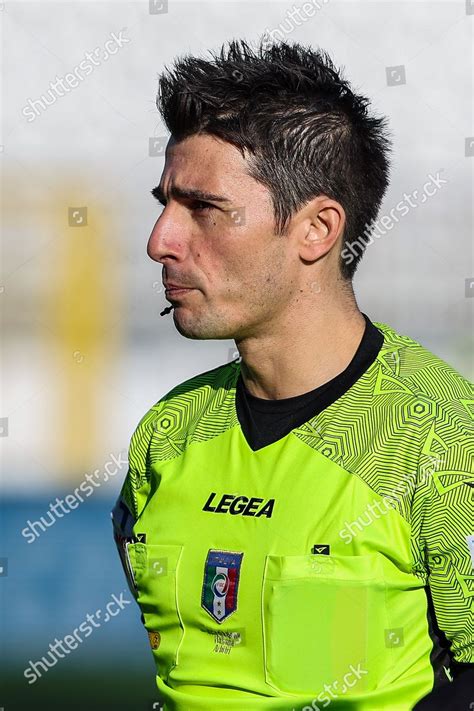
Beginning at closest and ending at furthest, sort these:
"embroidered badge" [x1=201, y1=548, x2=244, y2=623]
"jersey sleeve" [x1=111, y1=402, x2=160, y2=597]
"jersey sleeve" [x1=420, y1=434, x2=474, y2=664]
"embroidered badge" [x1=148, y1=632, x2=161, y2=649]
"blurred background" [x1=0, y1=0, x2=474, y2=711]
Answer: "jersey sleeve" [x1=420, y1=434, x2=474, y2=664] < "embroidered badge" [x1=201, y1=548, x2=244, y2=623] < "embroidered badge" [x1=148, y1=632, x2=161, y2=649] < "jersey sleeve" [x1=111, y1=402, x2=160, y2=597] < "blurred background" [x1=0, y1=0, x2=474, y2=711]

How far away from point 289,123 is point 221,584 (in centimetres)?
79

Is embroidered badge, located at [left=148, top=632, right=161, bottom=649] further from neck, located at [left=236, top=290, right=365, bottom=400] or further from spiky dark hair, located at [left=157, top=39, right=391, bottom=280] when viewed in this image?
spiky dark hair, located at [left=157, top=39, right=391, bottom=280]

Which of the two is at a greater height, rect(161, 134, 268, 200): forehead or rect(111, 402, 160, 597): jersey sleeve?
rect(161, 134, 268, 200): forehead

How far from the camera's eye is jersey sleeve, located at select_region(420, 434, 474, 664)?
1461 millimetres

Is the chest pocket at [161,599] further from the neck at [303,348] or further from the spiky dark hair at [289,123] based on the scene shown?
the spiky dark hair at [289,123]

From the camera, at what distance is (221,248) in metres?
1.68

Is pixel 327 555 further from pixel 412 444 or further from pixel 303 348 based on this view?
pixel 303 348

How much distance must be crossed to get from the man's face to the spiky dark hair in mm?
33

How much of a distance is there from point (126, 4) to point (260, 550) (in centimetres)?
540

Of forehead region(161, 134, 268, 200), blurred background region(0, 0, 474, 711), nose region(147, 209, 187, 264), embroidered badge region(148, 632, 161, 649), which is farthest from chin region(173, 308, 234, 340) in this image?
blurred background region(0, 0, 474, 711)

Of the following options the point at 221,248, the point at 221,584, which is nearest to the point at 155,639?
the point at 221,584

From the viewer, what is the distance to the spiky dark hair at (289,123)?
171 cm

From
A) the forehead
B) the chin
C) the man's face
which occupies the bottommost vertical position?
the chin

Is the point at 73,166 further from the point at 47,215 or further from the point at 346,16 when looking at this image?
the point at 346,16
